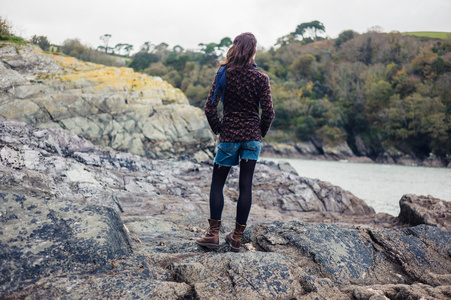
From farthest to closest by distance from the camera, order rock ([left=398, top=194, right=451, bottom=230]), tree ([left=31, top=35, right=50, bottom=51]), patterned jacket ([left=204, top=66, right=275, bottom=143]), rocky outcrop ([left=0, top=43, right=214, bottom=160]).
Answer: tree ([left=31, top=35, right=50, bottom=51])
rocky outcrop ([left=0, top=43, right=214, bottom=160])
rock ([left=398, top=194, right=451, bottom=230])
patterned jacket ([left=204, top=66, right=275, bottom=143])

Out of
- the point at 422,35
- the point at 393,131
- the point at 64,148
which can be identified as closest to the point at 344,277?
the point at 64,148

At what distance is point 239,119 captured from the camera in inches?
121

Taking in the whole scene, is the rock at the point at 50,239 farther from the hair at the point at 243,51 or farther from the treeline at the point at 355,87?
the treeline at the point at 355,87

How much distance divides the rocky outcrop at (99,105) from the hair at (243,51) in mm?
Result: 14987

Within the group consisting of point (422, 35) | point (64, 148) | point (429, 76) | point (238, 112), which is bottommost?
point (64, 148)

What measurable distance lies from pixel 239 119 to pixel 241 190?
73 centimetres

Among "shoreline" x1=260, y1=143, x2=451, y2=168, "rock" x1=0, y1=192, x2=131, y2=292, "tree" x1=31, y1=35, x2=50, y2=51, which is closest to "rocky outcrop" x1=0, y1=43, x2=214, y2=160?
"tree" x1=31, y1=35, x2=50, y2=51

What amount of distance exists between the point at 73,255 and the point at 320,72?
7298 centimetres

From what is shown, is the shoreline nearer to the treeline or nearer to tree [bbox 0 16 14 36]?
the treeline

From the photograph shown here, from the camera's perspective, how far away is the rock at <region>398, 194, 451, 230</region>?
6.46 metres

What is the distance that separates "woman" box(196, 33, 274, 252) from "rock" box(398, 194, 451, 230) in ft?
17.1

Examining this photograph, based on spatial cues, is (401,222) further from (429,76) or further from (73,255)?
(429,76)

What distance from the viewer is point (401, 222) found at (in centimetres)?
737

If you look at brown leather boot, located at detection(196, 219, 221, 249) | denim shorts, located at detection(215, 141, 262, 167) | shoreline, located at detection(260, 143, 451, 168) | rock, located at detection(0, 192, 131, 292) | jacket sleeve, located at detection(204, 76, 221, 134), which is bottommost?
shoreline, located at detection(260, 143, 451, 168)
